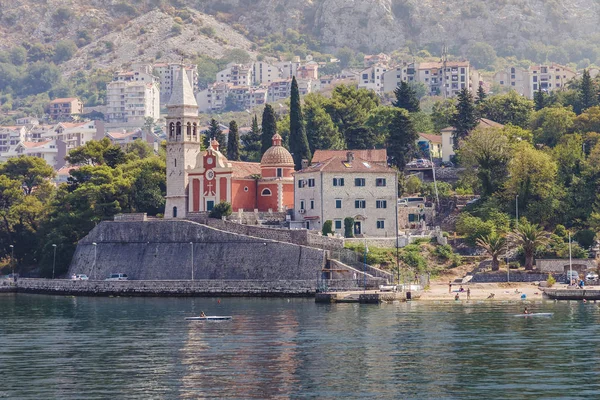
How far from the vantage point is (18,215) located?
136 meters

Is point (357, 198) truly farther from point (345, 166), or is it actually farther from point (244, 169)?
point (244, 169)

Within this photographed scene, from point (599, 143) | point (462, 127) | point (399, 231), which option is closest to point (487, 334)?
point (399, 231)

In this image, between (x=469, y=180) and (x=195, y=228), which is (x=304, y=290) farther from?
(x=469, y=180)

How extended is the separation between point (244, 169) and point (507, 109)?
1672 inches

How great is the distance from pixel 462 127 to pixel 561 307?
52.2 metres

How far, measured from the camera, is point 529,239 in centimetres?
10850

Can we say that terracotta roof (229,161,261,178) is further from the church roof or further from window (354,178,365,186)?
window (354,178,365,186)

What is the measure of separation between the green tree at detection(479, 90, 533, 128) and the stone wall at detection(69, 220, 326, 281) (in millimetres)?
49182

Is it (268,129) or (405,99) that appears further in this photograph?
(405,99)

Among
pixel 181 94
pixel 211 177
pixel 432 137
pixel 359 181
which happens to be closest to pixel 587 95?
pixel 432 137

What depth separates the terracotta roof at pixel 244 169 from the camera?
12300 centimetres

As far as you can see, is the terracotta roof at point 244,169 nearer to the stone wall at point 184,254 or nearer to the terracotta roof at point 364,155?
the terracotta roof at point 364,155

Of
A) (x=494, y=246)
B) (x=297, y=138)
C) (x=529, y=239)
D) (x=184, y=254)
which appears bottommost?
(x=184, y=254)

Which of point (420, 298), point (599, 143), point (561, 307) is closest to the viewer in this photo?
point (561, 307)
